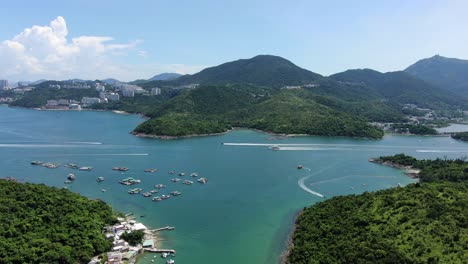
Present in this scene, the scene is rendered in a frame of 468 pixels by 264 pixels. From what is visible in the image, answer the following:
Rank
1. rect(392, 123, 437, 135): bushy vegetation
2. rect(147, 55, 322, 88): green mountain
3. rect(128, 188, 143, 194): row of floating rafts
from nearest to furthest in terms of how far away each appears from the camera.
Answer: rect(128, 188, 143, 194): row of floating rafts < rect(392, 123, 437, 135): bushy vegetation < rect(147, 55, 322, 88): green mountain

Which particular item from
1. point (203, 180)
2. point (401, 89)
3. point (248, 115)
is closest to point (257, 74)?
point (401, 89)

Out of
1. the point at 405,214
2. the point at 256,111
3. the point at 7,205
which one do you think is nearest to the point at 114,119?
the point at 256,111

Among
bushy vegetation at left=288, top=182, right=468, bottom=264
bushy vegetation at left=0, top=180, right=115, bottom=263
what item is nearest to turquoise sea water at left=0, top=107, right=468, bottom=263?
bushy vegetation at left=288, top=182, right=468, bottom=264

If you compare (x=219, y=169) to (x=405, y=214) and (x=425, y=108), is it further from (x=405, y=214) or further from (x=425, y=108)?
(x=425, y=108)

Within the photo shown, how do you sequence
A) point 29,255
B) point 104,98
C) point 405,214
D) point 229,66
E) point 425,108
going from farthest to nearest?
point 229,66, point 104,98, point 425,108, point 405,214, point 29,255

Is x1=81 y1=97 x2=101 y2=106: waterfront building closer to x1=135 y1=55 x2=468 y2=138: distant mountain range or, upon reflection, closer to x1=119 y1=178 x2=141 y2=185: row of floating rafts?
x1=135 y1=55 x2=468 y2=138: distant mountain range

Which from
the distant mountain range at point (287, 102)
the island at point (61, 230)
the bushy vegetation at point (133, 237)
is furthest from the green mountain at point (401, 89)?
the bushy vegetation at point (133, 237)

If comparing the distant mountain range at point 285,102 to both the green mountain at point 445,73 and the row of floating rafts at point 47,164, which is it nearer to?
the green mountain at point 445,73
